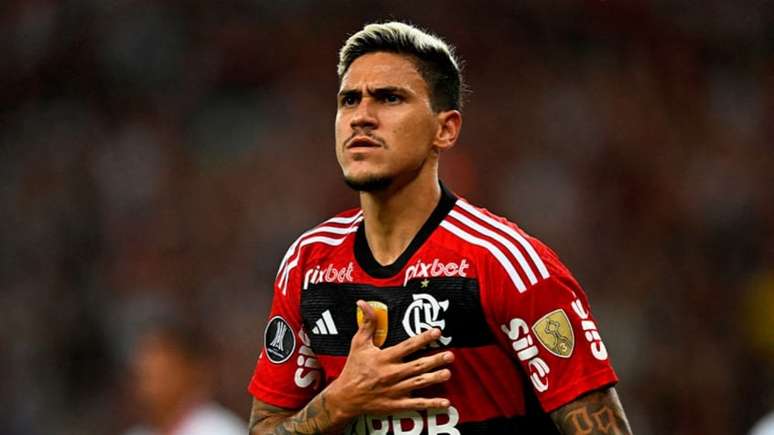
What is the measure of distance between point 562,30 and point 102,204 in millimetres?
4167

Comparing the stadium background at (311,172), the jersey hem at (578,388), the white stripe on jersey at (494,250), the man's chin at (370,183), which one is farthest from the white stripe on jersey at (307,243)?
the stadium background at (311,172)

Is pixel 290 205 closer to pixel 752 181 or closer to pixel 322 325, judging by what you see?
pixel 752 181

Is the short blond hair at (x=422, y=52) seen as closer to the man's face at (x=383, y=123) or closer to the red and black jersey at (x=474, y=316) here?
the man's face at (x=383, y=123)

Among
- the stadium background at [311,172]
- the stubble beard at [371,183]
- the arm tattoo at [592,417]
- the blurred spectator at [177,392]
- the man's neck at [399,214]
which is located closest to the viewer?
the arm tattoo at [592,417]

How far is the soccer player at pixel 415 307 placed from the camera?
3.36 meters

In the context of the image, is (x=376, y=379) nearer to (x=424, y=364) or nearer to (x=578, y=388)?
(x=424, y=364)

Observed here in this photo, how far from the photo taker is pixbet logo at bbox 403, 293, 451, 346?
11.3ft

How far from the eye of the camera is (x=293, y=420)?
3707 millimetres

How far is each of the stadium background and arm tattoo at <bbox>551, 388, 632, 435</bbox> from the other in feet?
17.6

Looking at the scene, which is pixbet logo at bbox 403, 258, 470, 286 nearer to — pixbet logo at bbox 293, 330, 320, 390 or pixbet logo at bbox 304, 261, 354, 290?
pixbet logo at bbox 304, 261, 354, 290

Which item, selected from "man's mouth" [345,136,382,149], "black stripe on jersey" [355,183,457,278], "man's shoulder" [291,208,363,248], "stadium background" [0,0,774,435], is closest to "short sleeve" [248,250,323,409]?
"man's shoulder" [291,208,363,248]

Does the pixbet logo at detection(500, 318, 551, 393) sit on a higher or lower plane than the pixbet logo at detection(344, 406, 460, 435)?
higher

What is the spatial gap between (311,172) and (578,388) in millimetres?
6684

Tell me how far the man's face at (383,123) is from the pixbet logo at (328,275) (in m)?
0.27
